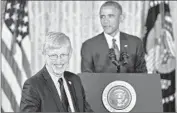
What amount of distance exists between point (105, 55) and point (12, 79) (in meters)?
2.17

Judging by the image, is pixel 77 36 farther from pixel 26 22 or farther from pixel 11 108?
pixel 11 108

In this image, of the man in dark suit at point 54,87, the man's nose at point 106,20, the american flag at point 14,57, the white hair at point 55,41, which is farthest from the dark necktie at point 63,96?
the american flag at point 14,57

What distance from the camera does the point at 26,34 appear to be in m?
4.67

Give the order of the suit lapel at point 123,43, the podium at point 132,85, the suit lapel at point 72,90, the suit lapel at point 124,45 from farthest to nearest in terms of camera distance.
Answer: the suit lapel at point 123,43 → the suit lapel at point 124,45 → the podium at point 132,85 → the suit lapel at point 72,90

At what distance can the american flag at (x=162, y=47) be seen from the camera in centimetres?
481

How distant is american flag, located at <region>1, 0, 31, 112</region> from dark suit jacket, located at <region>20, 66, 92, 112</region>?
2785 mm

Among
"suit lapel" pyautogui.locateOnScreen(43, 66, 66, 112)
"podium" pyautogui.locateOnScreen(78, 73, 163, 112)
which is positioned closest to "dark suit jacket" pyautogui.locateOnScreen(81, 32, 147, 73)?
"podium" pyautogui.locateOnScreen(78, 73, 163, 112)

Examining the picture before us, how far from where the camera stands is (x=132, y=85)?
2133 millimetres

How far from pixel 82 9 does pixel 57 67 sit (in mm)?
3187

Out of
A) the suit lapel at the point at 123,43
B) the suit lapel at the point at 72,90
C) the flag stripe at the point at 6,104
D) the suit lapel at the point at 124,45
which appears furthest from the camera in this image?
the flag stripe at the point at 6,104

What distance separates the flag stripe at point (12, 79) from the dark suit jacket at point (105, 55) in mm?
1955

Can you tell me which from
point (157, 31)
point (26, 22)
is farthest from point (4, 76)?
point (157, 31)

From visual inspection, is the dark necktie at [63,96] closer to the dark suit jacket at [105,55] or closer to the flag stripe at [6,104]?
the dark suit jacket at [105,55]

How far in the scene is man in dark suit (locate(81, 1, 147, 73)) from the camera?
8.84 ft
